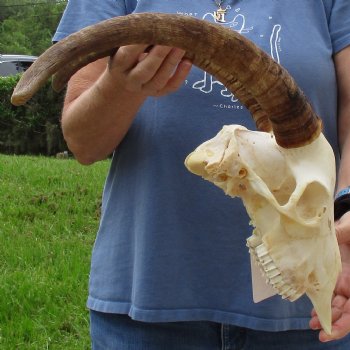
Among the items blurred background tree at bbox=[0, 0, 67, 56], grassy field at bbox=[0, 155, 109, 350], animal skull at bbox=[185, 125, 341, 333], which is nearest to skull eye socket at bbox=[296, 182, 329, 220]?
animal skull at bbox=[185, 125, 341, 333]

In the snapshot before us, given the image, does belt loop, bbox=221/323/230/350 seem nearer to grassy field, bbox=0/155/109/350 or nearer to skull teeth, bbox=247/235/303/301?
skull teeth, bbox=247/235/303/301

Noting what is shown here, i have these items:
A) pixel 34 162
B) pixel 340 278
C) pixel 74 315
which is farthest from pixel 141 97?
pixel 34 162

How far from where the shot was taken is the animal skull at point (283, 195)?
150cm

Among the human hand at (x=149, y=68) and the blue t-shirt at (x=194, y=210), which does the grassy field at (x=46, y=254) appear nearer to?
the blue t-shirt at (x=194, y=210)

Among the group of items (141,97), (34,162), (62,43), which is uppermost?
(62,43)

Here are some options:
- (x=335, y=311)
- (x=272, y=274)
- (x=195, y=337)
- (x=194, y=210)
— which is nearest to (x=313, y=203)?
(x=272, y=274)

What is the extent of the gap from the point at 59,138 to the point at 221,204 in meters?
12.8

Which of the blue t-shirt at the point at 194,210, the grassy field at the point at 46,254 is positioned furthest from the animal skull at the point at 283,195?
the grassy field at the point at 46,254

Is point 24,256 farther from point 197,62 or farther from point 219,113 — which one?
point 197,62

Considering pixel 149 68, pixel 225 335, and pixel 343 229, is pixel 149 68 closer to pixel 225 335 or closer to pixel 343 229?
pixel 343 229

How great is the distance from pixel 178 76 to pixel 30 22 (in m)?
52.2

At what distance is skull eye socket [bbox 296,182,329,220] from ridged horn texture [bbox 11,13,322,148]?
107 mm

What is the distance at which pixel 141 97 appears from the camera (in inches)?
68.0

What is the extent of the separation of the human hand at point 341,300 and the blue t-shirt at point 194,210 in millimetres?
180
